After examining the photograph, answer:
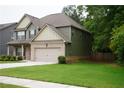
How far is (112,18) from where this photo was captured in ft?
95.2

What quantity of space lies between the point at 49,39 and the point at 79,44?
19.8 feet

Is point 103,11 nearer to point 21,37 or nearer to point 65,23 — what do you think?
point 65,23

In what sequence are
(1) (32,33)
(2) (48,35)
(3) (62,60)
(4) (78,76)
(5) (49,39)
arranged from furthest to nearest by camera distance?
1. (1) (32,33)
2. (2) (48,35)
3. (5) (49,39)
4. (3) (62,60)
5. (4) (78,76)

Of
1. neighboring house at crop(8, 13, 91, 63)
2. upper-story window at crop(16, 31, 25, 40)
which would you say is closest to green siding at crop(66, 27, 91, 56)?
neighboring house at crop(8, 13, 91, 63)

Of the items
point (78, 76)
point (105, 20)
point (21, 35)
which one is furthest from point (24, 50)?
point (78, 76)

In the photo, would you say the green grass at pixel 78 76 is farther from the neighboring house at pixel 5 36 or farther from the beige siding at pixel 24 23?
the neighboring house at pixel 5 36

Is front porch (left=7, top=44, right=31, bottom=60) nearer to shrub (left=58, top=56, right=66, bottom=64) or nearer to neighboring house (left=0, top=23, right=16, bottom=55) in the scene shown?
neighboring house (left=0, top=23, right=16, bottom=55)

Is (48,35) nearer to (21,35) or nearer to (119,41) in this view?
(21,35)

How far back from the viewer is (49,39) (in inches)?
1062

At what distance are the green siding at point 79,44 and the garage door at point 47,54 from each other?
1494 mm

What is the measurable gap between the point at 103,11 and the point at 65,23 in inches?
216

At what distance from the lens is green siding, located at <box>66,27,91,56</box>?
1102 inches

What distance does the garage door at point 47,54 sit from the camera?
87.0ft
